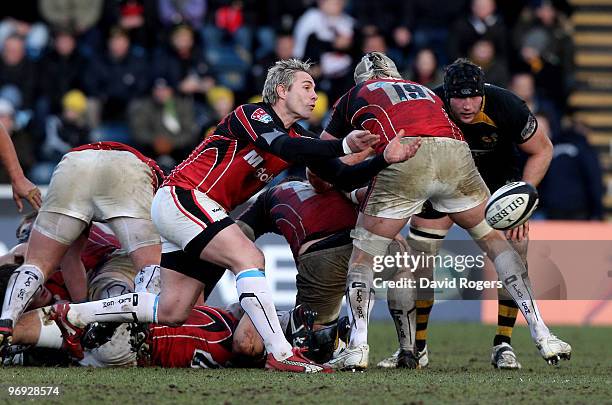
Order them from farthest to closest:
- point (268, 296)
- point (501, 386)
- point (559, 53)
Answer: point (559, 53)
point (268, 296)
point (501, 386)

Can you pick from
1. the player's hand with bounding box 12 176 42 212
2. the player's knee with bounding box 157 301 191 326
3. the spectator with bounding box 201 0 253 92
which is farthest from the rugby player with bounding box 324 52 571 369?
the spectator with bounding box 201 0 253 92

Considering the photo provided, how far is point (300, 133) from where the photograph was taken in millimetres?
8297

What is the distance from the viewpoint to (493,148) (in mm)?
8945

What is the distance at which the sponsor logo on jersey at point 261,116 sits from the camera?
7.79 m

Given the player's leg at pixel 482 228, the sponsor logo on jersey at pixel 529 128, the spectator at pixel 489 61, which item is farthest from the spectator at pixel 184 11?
the player's leg at pixel 482 228

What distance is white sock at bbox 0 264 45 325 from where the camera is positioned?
8.27 metres

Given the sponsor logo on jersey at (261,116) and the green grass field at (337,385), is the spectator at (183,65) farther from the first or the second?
the sponsor logo on jersey at (261,116)

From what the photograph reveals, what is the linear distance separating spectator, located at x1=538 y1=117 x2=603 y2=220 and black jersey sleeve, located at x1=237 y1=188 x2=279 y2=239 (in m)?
6.62

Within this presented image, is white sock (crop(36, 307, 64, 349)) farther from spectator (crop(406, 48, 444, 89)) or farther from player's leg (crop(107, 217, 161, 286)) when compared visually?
spectator (crop(406, 48, 444, 89))

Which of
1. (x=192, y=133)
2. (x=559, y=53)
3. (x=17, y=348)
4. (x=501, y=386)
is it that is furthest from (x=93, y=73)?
(x=501, y=386)

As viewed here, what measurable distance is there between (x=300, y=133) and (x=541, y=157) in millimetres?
1755

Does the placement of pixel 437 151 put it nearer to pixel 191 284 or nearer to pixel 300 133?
pixel 300 133

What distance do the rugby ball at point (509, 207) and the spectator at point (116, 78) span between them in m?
8.95

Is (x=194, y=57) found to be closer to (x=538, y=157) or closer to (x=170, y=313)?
(x=538, y=157)
